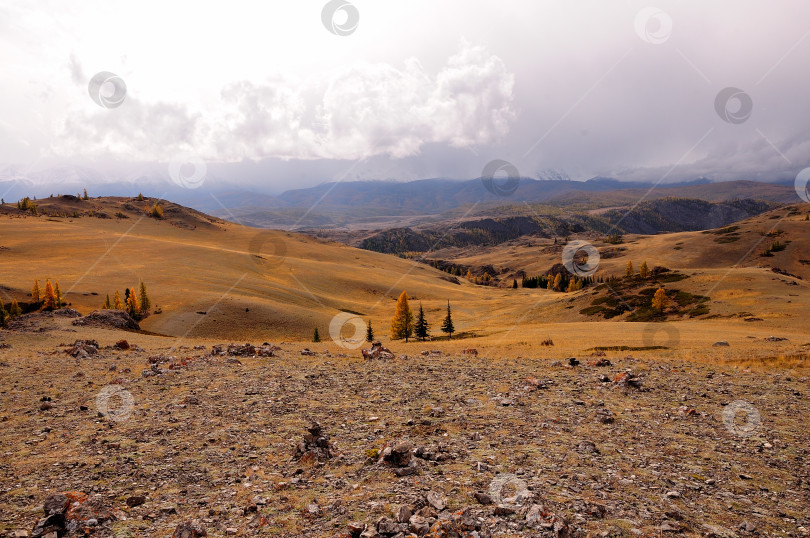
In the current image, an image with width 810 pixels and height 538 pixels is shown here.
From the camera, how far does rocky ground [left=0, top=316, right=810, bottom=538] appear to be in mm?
8461

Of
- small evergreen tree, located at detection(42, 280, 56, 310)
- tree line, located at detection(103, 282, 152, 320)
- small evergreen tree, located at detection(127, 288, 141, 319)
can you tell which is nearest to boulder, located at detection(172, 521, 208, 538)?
tree line, located at detection(103, 282, 152, 320)

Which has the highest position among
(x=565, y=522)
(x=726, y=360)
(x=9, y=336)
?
(x=565, y=522)

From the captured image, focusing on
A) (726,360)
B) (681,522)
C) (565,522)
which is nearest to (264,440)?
(565,522)

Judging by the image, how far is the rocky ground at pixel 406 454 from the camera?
846 cm

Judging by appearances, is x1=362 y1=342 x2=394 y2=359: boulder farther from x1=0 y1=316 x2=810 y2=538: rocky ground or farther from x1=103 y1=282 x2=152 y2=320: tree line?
x1=103 y1=282 x2=152 y2=320: tree line

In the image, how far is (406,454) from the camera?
10.8m

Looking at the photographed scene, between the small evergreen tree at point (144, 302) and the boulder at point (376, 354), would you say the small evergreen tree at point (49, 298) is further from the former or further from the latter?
the boulder at point (376, 354)

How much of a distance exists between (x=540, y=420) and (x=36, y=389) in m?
24.8

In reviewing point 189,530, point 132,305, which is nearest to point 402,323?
point 132,305

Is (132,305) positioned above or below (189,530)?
below

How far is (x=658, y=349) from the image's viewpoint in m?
35.7

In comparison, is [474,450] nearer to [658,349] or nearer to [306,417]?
[306,417]

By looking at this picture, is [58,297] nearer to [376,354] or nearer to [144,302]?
[144,302]

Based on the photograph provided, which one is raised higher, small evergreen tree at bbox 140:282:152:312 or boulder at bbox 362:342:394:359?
boulder at bbox 362:342:394:359
